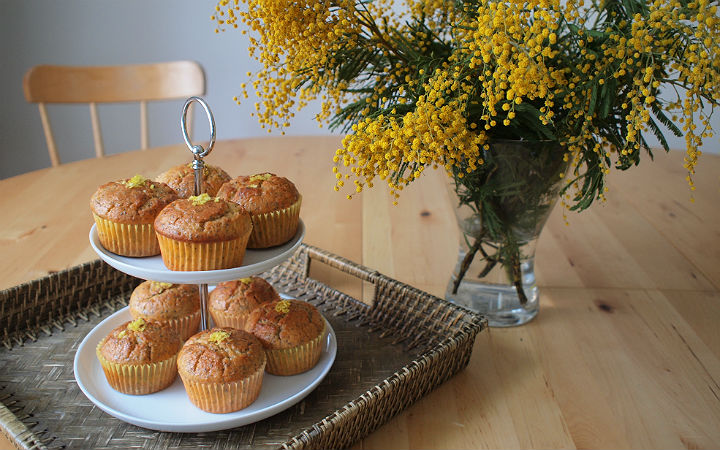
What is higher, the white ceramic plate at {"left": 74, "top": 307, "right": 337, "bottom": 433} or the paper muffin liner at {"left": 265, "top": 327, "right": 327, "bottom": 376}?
the paper muffin liner at {"left": 265, "top": 327, "right": 327, "bottom": 376}

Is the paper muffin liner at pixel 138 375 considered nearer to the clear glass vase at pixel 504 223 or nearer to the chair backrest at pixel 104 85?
the clear glass vase at pixel 504 223

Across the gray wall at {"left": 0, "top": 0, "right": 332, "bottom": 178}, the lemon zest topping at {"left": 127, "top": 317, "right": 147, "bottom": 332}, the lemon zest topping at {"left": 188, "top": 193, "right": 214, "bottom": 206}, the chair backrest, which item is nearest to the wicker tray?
the lemon zest topping at {"left": 127, "top": 317, "right": 147, "bottom": 332}

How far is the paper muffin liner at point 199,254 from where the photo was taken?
3.00 ft

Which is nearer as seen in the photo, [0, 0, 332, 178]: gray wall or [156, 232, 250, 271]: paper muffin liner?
[156, 232, 250, 271]: paper muffin liner

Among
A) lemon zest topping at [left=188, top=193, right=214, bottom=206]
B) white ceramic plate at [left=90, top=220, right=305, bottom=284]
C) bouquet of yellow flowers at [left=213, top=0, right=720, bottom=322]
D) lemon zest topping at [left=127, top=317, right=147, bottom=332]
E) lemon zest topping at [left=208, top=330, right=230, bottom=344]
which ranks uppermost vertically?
bouquet of yellow flowers at [left=213, top=0, right=720, bottom=322]

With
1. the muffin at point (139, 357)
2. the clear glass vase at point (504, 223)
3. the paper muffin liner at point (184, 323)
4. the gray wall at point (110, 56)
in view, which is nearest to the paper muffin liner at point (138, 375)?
the muffin at point (139, 357)

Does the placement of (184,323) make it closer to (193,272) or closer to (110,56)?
(193,272)

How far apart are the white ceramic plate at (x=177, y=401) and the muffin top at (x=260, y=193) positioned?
262mm

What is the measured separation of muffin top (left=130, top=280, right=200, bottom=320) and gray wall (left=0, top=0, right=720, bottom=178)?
7.79ft

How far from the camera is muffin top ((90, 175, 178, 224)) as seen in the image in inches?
38.1

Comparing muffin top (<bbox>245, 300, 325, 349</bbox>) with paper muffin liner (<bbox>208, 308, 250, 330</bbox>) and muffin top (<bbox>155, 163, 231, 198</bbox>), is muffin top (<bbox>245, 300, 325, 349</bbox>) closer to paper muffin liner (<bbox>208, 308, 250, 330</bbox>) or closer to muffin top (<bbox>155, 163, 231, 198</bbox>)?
paper muffin liner (<bbox>208, 308, 250, 330</bbox>)

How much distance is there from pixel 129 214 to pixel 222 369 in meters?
0.28

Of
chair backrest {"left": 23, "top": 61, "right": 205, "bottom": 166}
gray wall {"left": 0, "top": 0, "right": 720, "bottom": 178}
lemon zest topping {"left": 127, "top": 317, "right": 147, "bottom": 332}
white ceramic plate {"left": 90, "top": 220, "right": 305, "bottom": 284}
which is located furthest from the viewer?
gray wall {"left": 0, "top": 0, "right": 720, "bottom": 178}

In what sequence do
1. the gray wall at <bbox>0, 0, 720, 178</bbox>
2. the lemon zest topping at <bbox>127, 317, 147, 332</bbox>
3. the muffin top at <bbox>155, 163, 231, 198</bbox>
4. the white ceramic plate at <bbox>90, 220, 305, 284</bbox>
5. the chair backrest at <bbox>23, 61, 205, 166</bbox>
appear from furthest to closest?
the gray wall at <bbox>0, 0, 720, 178</bbox> < the chair backrest at <bbox>23, 61, 205, 166</bbox> < the muffin top at <bbox>155, 163, 231, 198</bbox> < the lemon zest topping at <bbox>127, 317, 147, 332</bbox> < the white ceramic plate at <bbox>90, 220, 305, 284</bbox>
